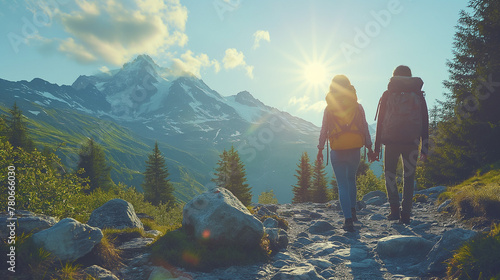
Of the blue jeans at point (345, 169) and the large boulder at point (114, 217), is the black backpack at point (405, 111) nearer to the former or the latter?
the blue jeans at point (345, 169)

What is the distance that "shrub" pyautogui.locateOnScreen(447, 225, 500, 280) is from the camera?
2.77 meters

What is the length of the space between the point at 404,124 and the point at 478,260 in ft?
12.1

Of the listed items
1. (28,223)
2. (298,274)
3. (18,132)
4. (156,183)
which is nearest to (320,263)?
(298,274)

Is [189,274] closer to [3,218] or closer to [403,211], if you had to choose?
[3,218]

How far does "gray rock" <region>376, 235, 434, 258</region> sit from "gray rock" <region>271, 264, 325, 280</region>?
1503mm

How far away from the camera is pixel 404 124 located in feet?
19.6

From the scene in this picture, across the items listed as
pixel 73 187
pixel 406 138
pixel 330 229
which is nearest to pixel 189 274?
pixel 330 229

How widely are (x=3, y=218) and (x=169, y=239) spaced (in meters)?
2.44

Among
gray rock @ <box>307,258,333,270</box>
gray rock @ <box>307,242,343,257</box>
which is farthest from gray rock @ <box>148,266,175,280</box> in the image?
gray rock @ <box>307,242,343,257</box>

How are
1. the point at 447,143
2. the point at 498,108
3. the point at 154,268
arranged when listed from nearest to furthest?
the point at 154,268 → the point at 498,108 → the point at 447,143

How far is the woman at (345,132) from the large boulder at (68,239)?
195 inches

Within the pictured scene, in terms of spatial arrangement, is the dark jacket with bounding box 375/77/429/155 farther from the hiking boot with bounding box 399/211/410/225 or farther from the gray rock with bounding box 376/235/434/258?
the gray rock with bounding box 376/235/434/258

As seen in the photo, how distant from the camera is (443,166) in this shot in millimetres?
13859

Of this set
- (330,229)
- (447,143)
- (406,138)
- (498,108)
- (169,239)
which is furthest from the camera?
(447,143)
